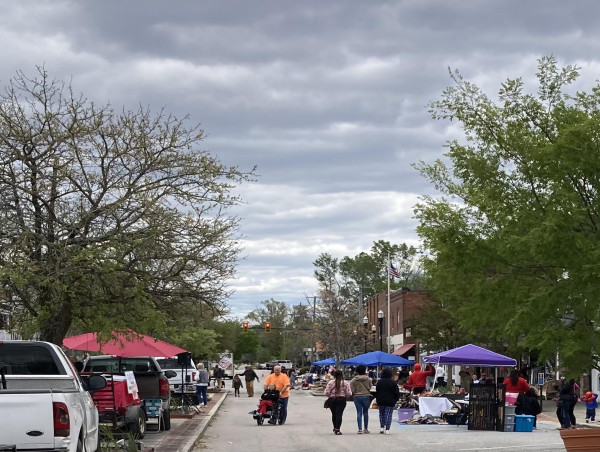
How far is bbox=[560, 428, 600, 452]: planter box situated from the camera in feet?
53.0

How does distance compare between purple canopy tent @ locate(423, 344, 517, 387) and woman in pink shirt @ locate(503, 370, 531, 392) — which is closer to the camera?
woman in pink shirt @ locate(503, 370, 531, 392)

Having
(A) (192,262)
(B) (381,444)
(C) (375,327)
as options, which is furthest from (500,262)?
(C) (375,327)

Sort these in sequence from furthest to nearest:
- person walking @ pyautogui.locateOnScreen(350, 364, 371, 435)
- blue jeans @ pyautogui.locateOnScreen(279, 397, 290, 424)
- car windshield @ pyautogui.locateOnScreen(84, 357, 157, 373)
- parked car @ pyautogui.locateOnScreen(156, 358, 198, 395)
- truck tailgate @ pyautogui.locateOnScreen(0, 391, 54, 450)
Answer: parked car @ pyautogui.locateOnScreen(156, 358, 198, 395), blue jeans @ pyautogui.locateOnScreen(279, 397, 290, 424), car windshield @ pyautogui.locateOnScreen(84, 357, 157, 373), person walking @ pyautogui.locateOnScreen(350, 364, 371, 435), truck tailgate @ pyautogui.locateOnScreen(0, 391, 54, 450)

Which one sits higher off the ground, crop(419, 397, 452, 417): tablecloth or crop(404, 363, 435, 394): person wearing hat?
crop(404, 363, 435, 394): person wearing hat

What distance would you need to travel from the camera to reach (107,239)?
66.7 feet

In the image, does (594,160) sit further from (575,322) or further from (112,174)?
(112,174)

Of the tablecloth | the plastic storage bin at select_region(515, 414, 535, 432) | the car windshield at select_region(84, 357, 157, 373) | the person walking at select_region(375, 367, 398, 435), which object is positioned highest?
the car windshield at select_region(84, 357, 157, 373)

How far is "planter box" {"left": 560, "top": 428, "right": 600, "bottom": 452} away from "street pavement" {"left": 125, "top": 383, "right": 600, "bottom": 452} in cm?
388

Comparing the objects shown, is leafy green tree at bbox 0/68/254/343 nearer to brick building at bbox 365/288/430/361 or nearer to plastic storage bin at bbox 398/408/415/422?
plastic storage bin at bbox 398/408/415/422

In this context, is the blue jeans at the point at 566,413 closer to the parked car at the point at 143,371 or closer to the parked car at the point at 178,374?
the parked car at the point at 143,371

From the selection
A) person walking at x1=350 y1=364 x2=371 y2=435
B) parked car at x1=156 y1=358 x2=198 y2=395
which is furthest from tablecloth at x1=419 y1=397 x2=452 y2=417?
parked car at x1=156 y1=358 x2=198 y2=395

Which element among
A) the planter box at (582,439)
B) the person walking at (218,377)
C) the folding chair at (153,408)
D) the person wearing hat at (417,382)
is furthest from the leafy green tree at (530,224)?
the person walking at (218,377)

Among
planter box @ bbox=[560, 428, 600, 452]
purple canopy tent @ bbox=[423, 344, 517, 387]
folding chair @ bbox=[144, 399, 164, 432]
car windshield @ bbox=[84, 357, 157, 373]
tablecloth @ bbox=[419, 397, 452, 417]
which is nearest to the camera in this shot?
planter box @ bbox=[560, 428, 600, 452]

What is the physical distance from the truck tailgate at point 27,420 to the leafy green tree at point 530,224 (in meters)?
9.79
